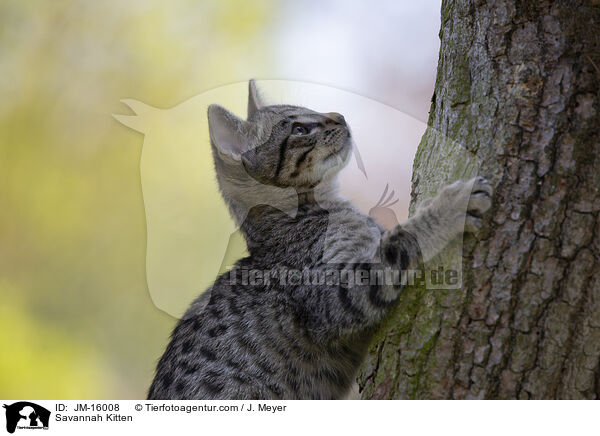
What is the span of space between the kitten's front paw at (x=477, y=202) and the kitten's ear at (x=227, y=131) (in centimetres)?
146

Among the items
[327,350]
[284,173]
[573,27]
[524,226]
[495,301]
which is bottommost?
[327,350]

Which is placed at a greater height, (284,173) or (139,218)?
(284,173)

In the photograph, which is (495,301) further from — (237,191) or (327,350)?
(237,191)

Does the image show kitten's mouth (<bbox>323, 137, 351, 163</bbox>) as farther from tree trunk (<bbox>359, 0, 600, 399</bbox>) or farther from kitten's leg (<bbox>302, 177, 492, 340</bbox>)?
tree trunk (<bbox>359, 0, 600, 399</bbox>)

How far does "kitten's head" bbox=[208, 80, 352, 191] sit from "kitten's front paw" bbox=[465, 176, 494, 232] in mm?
1116

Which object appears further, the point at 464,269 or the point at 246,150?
the point at 246,150

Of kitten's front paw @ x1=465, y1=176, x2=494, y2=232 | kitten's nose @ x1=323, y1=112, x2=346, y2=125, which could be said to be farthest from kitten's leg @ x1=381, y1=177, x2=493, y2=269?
kitten's nose @ x1=323, y1=112, x2=346, y2=125

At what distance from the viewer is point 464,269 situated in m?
2.14

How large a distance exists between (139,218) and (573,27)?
3.52 metres

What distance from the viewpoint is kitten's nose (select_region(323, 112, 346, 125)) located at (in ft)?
10.7
